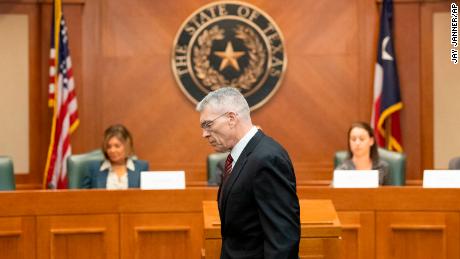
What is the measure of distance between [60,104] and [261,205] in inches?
200

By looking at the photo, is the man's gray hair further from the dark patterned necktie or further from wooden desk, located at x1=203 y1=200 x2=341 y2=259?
wooden desk, located at x1=203 y1=200 x2=341 y2=259

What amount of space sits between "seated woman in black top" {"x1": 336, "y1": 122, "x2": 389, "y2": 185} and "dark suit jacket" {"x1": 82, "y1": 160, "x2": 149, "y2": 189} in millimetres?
1517

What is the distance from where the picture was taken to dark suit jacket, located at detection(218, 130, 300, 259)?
304 cm

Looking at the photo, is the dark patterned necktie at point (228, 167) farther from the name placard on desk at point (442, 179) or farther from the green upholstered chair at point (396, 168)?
the green upholstered chair at point (396, 168)

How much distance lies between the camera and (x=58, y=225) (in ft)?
18.3

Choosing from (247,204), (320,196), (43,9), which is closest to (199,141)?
(43,9)

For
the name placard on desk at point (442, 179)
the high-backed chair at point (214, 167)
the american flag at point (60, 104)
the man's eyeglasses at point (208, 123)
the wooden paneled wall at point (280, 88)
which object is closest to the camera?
the man's eyeglasses at point (208, 123)

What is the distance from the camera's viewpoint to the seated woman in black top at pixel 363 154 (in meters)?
6.52

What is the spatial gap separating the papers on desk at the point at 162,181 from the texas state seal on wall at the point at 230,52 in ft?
8.16

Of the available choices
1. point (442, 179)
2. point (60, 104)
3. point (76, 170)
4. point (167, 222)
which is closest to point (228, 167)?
point (167, 222)

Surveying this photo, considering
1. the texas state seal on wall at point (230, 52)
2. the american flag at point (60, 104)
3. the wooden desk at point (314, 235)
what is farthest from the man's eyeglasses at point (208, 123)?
the texas state seal on wall at point (230, 52)

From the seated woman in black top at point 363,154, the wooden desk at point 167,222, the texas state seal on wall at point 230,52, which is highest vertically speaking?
the texas state seal on wall at point 230,52

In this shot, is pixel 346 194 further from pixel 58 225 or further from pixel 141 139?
pixel 141 139

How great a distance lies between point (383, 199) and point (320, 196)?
1.33 feet
